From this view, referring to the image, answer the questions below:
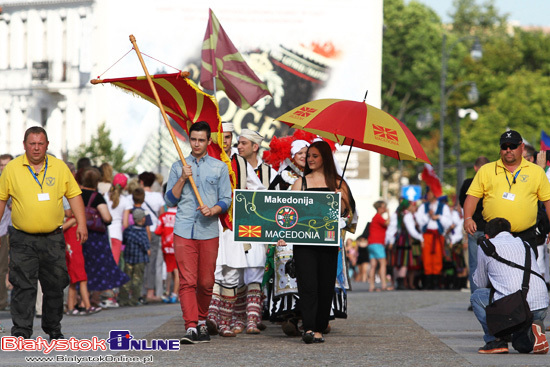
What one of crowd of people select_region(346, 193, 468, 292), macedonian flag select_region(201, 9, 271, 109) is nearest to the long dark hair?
macedonian flag select_region(201, 9, 271, 109)

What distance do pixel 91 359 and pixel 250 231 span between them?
2.21 meters

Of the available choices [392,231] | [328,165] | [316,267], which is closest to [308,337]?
[316,267]

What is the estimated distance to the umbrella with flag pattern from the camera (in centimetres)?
1015

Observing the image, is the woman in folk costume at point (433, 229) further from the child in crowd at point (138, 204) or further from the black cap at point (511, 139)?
the black cap at point (511, 139)

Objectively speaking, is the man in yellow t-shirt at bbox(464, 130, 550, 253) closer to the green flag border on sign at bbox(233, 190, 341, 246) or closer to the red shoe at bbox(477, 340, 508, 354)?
the red shoe at bbox(477, 340, 508, 354)

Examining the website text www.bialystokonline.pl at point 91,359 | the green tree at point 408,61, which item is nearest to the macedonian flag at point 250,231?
the website text www.bialystokonline.pl at point 91,359

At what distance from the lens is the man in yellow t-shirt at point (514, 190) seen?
33.3ft

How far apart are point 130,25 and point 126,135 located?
4.47 metres

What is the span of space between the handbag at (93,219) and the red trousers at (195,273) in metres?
4.35

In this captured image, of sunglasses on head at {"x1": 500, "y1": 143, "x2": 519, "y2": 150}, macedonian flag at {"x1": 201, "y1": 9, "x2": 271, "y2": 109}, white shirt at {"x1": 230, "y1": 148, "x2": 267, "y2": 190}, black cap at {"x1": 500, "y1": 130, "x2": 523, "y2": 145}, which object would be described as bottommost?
white shirt at {"x1": 230, "y1": 148, "x2": 267, "y2": 190}

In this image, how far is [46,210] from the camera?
33.4 ft

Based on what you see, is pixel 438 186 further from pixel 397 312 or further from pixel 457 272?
pixel 397 312

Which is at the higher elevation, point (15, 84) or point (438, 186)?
point (15, 84)

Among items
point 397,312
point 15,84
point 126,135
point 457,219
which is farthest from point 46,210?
point 15,84
